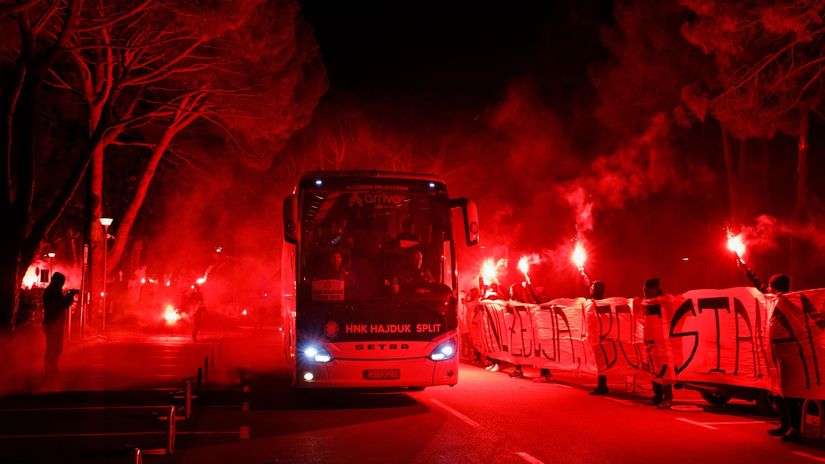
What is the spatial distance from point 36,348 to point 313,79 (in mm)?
15847

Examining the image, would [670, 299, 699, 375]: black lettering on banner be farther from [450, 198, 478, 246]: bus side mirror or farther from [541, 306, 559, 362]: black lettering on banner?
[541, 306, 559, 362]: black lettering on banner

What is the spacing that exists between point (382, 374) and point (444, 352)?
1037 millimetres

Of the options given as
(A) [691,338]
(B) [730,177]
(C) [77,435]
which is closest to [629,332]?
(A) [691,338]

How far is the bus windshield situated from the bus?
0.02 metres

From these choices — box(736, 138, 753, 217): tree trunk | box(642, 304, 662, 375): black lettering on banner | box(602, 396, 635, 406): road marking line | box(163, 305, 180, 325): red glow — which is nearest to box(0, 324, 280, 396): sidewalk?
box(602, 396, 635, 406): road marking line

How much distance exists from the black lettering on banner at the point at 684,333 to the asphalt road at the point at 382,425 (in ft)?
2.23

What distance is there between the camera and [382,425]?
11.5m

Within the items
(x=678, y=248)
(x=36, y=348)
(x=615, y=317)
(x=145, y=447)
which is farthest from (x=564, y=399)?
(x=678, y=248)

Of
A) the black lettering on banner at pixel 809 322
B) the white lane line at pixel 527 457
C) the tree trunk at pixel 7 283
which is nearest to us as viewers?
the white lane line at pixel 527 457

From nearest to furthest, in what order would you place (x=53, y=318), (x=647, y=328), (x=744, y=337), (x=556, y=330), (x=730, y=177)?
1. (x=744, y=337)
2. (x=647, y=328)
3. (x=53, y=318)
4. (x=556, y=330)
5. (x=730, y=177)

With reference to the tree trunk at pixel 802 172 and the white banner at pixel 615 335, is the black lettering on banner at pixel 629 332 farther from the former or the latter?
the tree trunk at pixel 802 172

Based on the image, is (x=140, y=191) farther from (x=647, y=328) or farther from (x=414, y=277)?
(x=647, y=328)

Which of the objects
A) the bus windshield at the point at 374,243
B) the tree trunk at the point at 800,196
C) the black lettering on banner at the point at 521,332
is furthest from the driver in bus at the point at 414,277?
the tree trunk at the point at 800,196

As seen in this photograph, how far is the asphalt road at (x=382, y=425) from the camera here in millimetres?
9297
